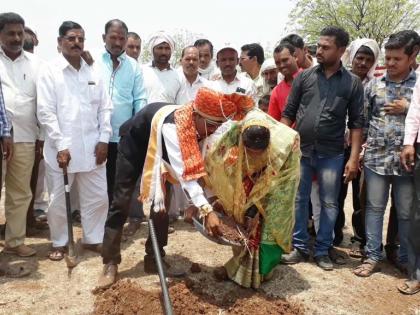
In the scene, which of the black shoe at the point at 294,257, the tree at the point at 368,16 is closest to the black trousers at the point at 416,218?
the black shoe at the point at 294,257

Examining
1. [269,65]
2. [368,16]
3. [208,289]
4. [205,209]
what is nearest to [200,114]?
[205,209]

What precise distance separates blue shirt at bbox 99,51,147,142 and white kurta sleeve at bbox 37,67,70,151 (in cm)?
84

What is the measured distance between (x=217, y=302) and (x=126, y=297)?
28.6 inches

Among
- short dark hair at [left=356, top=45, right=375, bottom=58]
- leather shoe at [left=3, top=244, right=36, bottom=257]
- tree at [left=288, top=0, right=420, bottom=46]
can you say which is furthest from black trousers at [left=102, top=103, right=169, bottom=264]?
tree at [left=288, top=0, right=420, bottom=46]

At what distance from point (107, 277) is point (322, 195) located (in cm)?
213

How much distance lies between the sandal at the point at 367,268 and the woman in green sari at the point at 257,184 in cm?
89

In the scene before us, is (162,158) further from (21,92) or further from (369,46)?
(369,46)

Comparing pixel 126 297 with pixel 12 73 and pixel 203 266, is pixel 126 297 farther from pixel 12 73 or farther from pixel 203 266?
pixel 12 73

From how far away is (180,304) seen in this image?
332 cm

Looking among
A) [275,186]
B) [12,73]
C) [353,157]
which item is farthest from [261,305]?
[12,73]

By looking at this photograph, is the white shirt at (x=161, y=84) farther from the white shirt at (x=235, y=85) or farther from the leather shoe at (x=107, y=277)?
the leather shoe at (x=107, y=277)

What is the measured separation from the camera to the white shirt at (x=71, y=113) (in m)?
4.09

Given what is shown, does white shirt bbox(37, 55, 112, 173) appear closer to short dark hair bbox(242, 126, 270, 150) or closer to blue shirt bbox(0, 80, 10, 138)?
blue shirt bbox(0, 80, 10, 138)

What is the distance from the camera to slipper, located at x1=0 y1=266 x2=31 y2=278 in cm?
386
